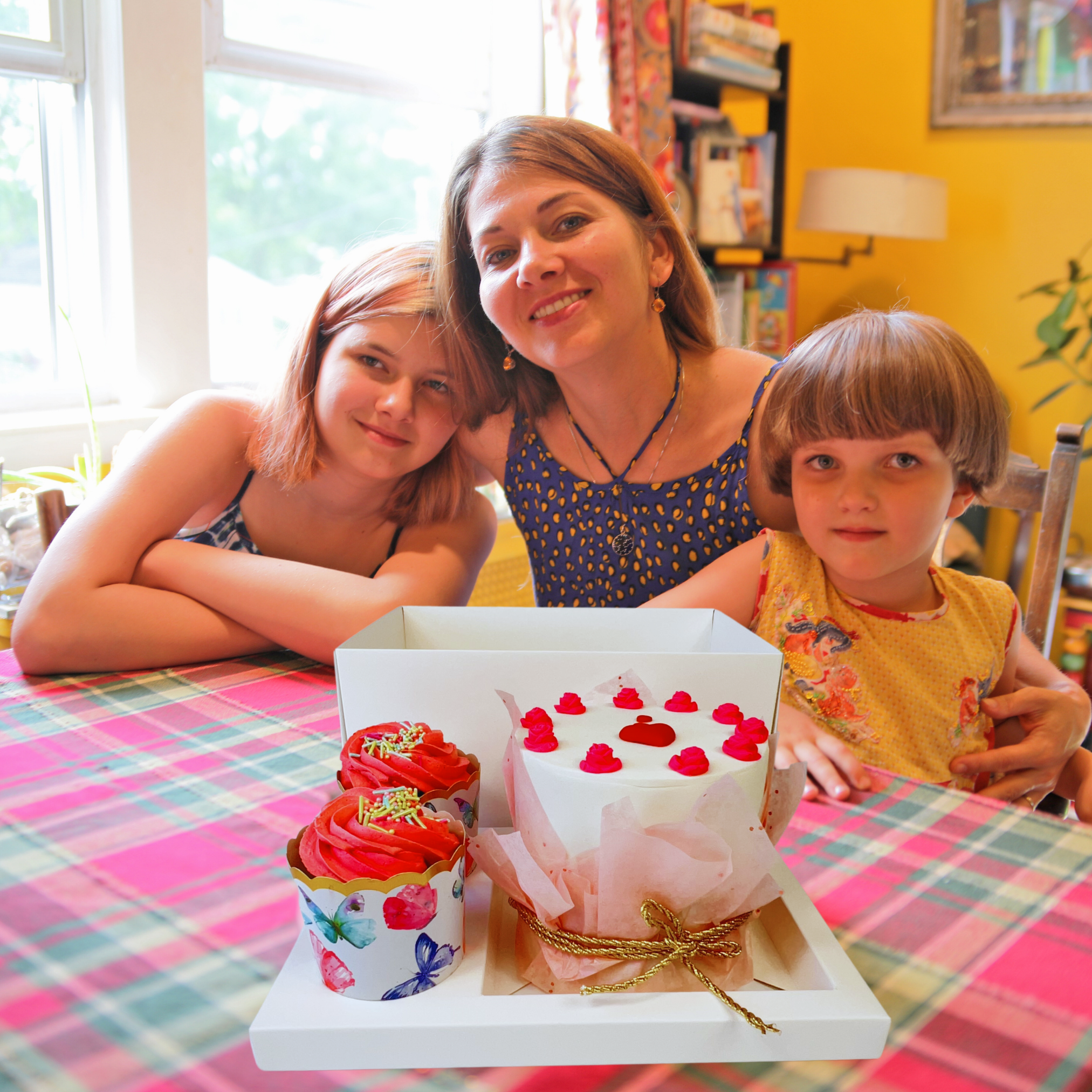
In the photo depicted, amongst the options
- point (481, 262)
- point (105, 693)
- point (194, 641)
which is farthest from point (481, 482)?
point (105, 693)

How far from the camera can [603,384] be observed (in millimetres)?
1345

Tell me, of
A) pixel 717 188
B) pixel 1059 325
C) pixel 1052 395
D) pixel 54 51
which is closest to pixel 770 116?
pixel 717 188

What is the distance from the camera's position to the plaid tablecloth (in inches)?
19.3

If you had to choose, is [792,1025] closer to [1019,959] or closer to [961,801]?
[1019,959]

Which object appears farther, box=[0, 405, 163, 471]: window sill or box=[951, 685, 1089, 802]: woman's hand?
box=[0, 405, 163, 471]: window sill

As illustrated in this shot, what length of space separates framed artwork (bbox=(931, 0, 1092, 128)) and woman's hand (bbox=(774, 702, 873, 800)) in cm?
309

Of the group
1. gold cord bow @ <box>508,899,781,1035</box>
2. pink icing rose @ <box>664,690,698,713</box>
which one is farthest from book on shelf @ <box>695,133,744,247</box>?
gold cord bow @ <box>508,899,781,1035</box>

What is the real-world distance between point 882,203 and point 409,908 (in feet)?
10.1

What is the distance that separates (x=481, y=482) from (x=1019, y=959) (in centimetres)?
109

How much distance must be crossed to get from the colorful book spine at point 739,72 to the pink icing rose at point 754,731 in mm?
2792

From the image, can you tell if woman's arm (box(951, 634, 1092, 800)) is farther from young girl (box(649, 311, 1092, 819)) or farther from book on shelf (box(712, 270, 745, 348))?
book on shelf (box(712, 270, 745, 348))

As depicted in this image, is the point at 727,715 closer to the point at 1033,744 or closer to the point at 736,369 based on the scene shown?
the point at 1033,744

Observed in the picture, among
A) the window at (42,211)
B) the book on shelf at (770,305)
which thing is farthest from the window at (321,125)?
the book on shelf at (770,305)

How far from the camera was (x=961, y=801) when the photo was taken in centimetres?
82
